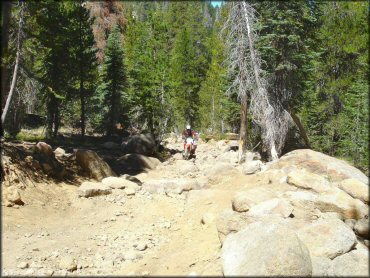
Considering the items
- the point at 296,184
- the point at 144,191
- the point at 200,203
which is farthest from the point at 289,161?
the point at 144,191

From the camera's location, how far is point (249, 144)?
888 inches

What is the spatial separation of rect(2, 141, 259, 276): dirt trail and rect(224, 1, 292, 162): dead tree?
334cm

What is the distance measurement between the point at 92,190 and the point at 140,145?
12856 mm

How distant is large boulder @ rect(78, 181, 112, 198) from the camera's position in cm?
1444

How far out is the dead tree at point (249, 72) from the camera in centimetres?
1758

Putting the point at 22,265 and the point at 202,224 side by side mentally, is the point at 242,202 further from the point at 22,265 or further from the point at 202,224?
the point at 22,265

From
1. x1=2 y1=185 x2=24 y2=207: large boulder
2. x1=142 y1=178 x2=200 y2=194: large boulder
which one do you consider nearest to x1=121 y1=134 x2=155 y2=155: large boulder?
x1=142 y1=178 x2=200 y2=194: large boulder

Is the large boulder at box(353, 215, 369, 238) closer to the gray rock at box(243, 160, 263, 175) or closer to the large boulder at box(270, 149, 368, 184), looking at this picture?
the large boulder at box(270, 149, 368, 184)

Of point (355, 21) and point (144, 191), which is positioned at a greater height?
point (355, 21)

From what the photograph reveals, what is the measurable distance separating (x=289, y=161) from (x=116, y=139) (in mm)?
21814

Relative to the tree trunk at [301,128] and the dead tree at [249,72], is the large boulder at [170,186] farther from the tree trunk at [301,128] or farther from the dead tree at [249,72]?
the tree trunk at [301,128]

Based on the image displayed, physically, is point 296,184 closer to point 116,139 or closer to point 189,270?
point 189,270

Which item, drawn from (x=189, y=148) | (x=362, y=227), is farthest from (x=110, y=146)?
(x=362, y=227)

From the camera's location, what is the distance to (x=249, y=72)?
18.3 m
